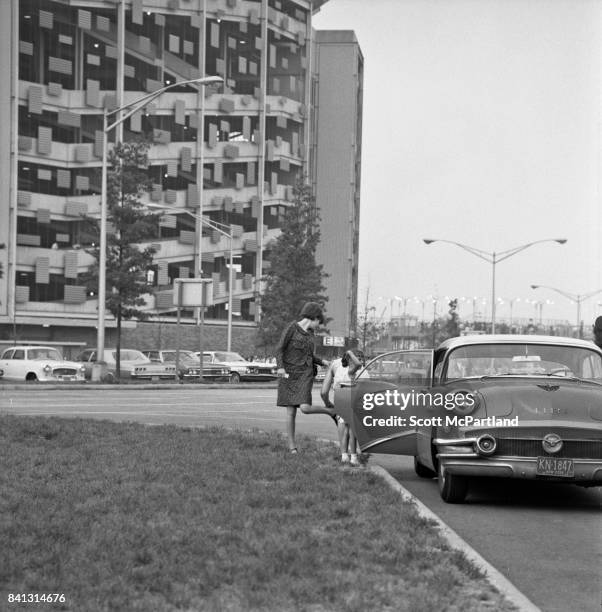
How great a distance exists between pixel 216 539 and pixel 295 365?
5.99 metres

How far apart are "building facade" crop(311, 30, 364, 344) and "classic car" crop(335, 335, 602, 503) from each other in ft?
292

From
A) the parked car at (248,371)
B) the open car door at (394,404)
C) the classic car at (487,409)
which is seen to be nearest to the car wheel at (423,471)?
the classic car at (487,409)

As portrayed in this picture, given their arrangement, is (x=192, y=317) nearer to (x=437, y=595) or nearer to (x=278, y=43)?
(x=278, y=43)

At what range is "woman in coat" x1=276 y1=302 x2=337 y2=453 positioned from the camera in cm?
1297

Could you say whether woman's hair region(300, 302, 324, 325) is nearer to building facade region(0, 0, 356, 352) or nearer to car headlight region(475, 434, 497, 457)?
car headlight region(475, 434, 497, 457)

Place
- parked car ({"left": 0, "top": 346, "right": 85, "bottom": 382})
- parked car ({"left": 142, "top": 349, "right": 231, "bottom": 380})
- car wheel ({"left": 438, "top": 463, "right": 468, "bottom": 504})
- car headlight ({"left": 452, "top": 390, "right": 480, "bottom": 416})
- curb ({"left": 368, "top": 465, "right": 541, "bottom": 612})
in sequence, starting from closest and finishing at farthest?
curb ({"left": 368, "top": 465, "right": 541, "bottom": 612}), car headlight ({"left": 452, "top": 390, "right": 480, "bottom": 416}), car wheel ({"left": 438, "top": 463, "right": 468, "bottom": 504}), parked car ({"left": 0, "top": 346, "right": 85, "bottom": 382}), parked car ({"left": 142, "top": 349, "right": 231, "bottom": 380})

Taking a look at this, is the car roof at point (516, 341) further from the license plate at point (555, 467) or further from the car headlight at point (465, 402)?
the license plate at point (555, 467)

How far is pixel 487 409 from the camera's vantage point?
32.3 ft

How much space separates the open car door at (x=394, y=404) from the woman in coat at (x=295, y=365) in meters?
1.56

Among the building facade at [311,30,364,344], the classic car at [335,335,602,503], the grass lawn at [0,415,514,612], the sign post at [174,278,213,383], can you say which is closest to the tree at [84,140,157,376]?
the sign post at [174,278,213,383]

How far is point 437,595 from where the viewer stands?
5.82m

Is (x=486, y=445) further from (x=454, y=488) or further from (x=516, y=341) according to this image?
(x=516, y=341)

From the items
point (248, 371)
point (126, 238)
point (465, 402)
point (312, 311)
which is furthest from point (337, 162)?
point (465, 402)

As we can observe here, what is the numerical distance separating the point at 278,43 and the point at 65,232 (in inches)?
996
